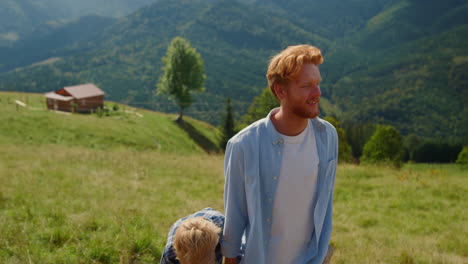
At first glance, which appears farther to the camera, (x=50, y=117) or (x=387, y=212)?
(x=50, y=117)

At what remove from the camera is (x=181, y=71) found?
55.2 meters

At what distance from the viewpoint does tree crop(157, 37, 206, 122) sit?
5488 centimetres

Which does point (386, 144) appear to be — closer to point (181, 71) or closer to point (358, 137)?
point (181, 71)

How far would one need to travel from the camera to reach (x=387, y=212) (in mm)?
9047

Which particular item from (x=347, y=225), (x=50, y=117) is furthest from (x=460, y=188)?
(x=50, y=117)

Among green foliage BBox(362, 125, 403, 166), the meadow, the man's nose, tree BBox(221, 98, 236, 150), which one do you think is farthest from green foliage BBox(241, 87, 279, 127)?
green foliage BBox(362, 125, 403, 166)

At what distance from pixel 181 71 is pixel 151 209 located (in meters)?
49.0

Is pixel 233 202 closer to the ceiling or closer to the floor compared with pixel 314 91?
closer to the floor

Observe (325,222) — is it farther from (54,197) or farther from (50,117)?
(50,117)

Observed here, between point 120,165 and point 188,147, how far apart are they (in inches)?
1182

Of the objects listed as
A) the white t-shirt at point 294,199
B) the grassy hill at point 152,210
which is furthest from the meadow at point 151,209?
the white t-shirt at point 294,199

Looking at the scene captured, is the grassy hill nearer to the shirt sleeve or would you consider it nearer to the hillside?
the shirt sleeve

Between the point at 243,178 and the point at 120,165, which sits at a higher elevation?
the point at 243,178

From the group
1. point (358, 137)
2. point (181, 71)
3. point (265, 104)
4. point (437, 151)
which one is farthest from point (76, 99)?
point (437, 151)
